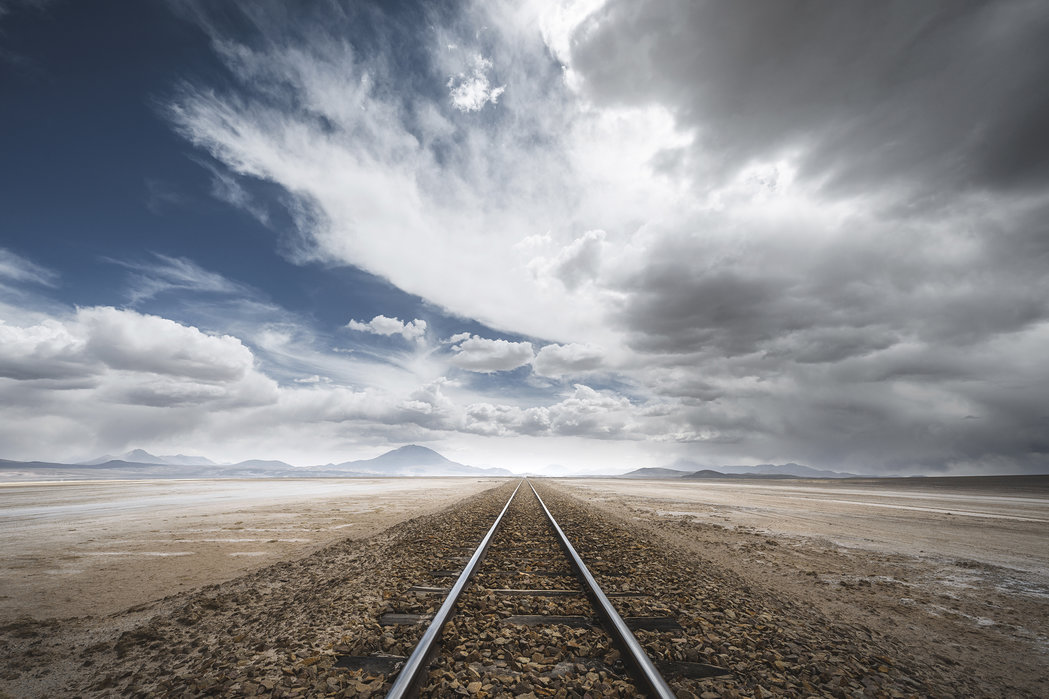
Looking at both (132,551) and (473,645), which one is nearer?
(473,645)

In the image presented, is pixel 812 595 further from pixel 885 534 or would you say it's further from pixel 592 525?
pixel 885 534

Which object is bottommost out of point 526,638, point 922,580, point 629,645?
point 922,580

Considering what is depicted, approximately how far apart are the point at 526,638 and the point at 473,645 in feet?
1.97

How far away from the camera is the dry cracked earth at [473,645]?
379 centimetres

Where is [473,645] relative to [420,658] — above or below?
below

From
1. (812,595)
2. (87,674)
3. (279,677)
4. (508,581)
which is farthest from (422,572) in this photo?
(812,595)

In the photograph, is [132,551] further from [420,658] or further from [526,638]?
[526,638]

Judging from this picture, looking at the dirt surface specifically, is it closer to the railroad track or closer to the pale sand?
the railroad track

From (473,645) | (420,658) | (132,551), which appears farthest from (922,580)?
→ (132,551)

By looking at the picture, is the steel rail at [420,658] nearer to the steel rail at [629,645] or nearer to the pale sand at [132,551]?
the steel rail at [629,645]

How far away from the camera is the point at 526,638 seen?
460 centimetres

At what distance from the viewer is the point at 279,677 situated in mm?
3916

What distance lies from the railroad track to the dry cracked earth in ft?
0.08

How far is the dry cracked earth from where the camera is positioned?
3.79 metres
